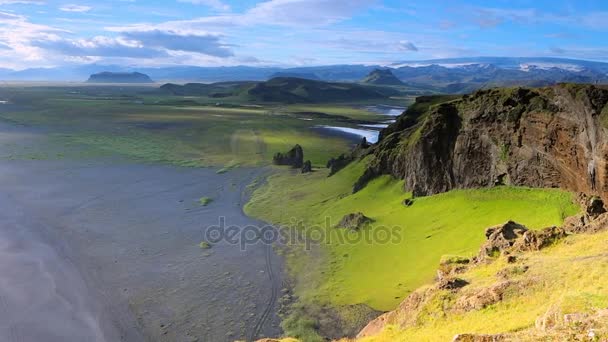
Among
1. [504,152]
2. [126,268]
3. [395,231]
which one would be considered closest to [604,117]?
[504,152]

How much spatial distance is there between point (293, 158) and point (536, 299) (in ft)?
313

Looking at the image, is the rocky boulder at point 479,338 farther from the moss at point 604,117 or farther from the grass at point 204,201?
the grass at point 204,201

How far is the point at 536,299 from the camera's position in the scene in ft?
84.0

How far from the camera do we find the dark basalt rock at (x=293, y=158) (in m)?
118

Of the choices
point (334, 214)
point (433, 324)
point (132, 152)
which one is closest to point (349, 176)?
point (334, 214)

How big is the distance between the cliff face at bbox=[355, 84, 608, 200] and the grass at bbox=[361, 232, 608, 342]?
15288 millimetres

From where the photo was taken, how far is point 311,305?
4875 centimetres

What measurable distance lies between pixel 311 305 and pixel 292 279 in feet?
25.2

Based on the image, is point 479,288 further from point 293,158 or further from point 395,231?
point 293,158

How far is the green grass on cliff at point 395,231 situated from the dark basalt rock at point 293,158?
37.0 meters

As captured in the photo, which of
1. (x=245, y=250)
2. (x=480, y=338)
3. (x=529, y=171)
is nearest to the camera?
(x=480, y=338)

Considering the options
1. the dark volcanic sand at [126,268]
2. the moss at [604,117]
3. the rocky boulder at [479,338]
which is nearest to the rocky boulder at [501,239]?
the moss at [604,117]

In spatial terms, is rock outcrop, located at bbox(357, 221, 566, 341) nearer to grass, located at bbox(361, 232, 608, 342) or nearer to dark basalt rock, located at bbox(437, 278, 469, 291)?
dark basalt rock, located at bbox(437, 278, 469, 291)

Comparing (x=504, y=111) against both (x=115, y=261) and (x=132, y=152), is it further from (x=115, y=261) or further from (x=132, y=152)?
(x=132, y=152)
